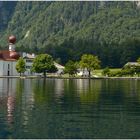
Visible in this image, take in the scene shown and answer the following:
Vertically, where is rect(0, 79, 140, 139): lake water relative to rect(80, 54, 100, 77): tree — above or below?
below

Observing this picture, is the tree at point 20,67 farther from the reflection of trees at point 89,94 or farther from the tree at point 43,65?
the reflection of trees at point 89,94

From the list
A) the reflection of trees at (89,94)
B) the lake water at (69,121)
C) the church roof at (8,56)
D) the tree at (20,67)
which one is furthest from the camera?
the church roof at (8,56)

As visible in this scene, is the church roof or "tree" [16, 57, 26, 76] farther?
the church roof

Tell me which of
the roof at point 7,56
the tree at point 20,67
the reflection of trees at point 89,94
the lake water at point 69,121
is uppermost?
the roof at point 7,56

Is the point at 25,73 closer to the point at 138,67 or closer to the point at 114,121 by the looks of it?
the point at 138,67

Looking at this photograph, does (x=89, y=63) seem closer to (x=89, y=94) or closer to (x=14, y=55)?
(x=14, y=55)

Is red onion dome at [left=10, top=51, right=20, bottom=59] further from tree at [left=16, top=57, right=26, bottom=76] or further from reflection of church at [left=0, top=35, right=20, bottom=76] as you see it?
tree at [left=16, top=57, right=26, bottom=76]

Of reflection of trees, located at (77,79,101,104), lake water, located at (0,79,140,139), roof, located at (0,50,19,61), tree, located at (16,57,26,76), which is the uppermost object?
roof, located at (0,50,19,61)

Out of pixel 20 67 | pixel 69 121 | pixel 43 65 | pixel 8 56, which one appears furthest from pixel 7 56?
pixel 69 121

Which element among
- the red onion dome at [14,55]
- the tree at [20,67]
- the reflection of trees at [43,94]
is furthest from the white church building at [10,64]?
the reflection of trees at [43,94]

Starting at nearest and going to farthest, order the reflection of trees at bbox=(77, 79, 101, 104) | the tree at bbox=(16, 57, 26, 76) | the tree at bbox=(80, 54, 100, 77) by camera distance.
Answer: the reflection of trees at bbox=(77, 79, 101, 104), the tree at bbox=(80, 54, 100, 77), the tree at bbox=(16, 57, 26, 76)

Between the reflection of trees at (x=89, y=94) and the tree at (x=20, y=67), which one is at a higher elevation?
the tree at (x=20, y=67)

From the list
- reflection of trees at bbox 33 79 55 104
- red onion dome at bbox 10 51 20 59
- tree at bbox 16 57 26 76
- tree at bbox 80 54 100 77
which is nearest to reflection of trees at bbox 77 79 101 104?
reflection of trees at bbox 33 79 55 104

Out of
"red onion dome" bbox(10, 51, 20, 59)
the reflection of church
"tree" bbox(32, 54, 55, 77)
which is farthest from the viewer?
"red onion dome" bbox(10, 51, 20, 59)
